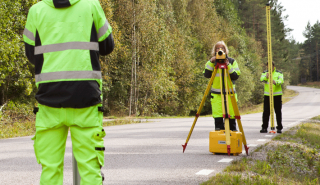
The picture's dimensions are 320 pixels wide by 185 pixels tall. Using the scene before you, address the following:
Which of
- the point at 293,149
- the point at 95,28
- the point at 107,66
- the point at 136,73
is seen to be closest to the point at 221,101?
the point at 293,149

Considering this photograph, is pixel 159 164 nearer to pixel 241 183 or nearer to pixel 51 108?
pixel 241 183

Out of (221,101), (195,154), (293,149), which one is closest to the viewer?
(221,101)

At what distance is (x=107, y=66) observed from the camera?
2653 centimetres

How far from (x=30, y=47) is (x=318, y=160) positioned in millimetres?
5977

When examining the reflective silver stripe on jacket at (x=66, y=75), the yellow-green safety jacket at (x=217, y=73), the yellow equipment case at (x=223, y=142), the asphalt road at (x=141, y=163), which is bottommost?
the asphalt road at (x=141, y=163)

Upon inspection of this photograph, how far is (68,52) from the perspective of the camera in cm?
289

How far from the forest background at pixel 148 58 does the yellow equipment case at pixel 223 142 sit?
403 inches

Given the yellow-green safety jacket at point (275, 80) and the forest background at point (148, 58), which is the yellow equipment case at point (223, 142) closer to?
the yellow-green safety jacket at point (275, 80)

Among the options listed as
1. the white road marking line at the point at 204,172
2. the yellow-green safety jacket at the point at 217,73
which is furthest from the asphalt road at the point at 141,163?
the yellow-green safety jacket at the point at 217,73

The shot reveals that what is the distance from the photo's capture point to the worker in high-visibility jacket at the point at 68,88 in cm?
282

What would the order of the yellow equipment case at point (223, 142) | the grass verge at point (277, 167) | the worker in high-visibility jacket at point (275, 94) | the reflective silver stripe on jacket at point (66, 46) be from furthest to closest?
the worker in high-visibility jacket at point (275, 94)
the yellow equipment case at point (223, 142)
the grass verge at point (277, 167)
the reflective silver stripe on jacket at point (66, 46)

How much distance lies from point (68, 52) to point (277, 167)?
4.23 meters

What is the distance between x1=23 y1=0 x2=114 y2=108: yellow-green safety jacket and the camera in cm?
287

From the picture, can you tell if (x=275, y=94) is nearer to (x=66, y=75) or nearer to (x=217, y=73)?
(x=217, y=73)
